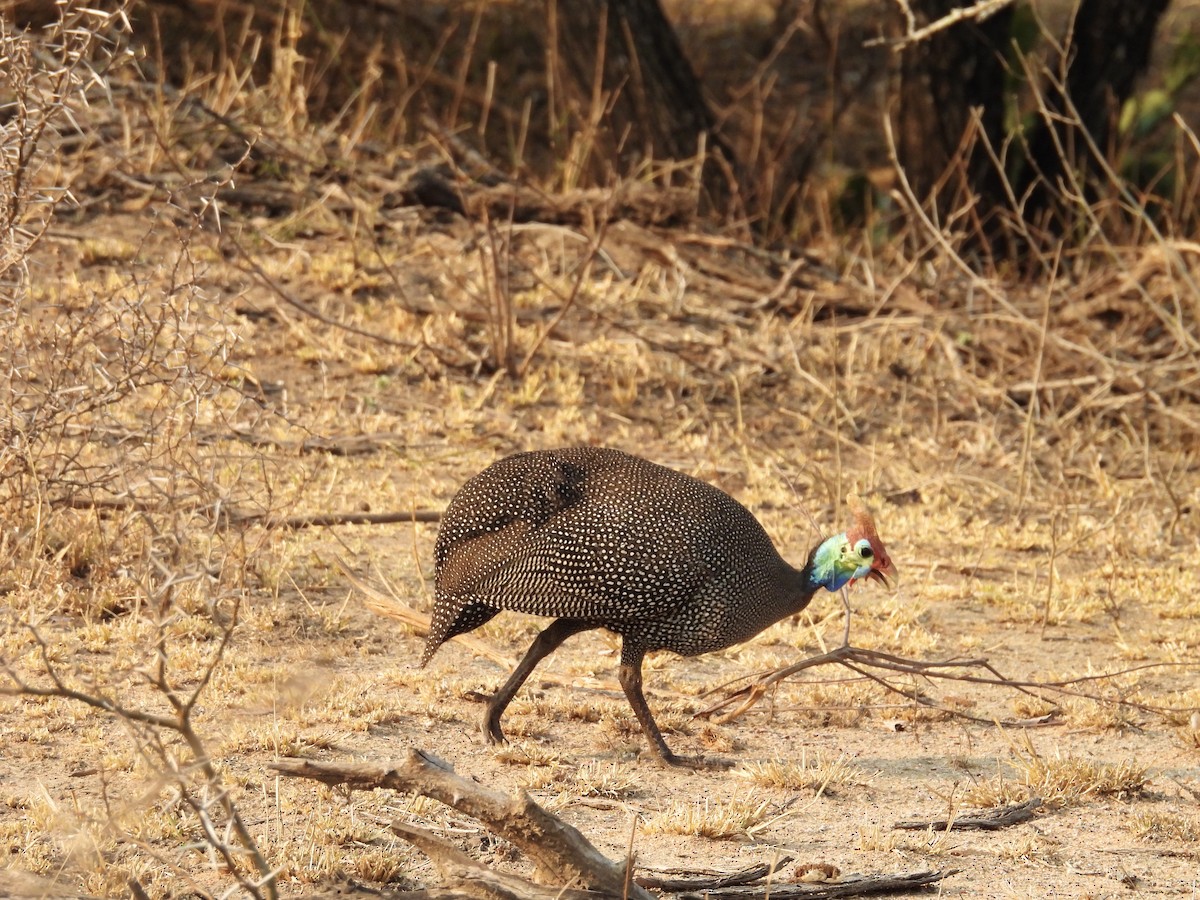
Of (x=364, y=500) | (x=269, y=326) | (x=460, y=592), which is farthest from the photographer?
(x=269, y=326)

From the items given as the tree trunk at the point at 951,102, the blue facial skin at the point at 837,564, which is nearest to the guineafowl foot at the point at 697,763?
the blue facial skin at the point at 837,564

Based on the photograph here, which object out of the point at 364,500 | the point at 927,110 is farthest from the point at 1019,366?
the point at 364,500

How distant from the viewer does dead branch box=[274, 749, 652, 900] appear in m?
3.15

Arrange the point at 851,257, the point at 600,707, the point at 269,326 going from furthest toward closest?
the point at 851,257 → the point at 269,326 → the point at 600,707

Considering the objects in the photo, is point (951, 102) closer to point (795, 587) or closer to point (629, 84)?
point (629, 84)

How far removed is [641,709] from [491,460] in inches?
96.6

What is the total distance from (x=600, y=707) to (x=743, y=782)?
1.95ft

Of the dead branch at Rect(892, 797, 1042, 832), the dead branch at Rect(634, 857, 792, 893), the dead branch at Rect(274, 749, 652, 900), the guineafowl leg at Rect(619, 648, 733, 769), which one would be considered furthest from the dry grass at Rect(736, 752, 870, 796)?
the dead branch at Rect(274, 749, 652, 900)

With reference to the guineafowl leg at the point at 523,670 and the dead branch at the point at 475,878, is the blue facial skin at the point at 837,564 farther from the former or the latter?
the dead branch at the point at 475,878

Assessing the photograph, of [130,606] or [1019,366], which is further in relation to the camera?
[1019,366]

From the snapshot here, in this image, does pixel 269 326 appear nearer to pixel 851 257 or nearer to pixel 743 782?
pixel 851 257

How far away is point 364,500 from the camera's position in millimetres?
5996

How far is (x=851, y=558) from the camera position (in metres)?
4.41

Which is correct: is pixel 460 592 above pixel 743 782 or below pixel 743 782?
above
